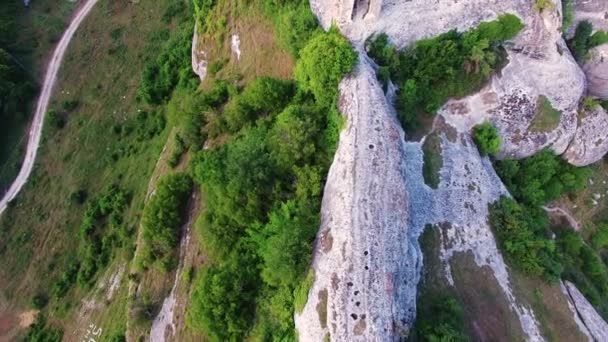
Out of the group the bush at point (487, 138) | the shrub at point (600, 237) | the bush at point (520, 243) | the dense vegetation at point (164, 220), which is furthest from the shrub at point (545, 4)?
the dense vegetation at point (164, 220)

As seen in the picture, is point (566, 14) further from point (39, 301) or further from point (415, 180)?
point (39, 301)

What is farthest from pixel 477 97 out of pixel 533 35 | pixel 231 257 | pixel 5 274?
Answer: pixel 5 274

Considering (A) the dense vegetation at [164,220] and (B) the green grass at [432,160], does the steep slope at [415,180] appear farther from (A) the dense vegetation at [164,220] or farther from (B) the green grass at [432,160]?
(A) the dense vegetation at [164,220]

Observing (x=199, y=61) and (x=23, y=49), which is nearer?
(x=199, y=61)

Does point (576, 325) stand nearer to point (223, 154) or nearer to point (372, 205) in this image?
point (372, 205)

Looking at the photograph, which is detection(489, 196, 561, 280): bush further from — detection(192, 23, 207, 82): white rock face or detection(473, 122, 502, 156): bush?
detection(192, 23, 207, 82): white rock face

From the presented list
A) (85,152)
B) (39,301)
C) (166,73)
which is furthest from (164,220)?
(166,73)
